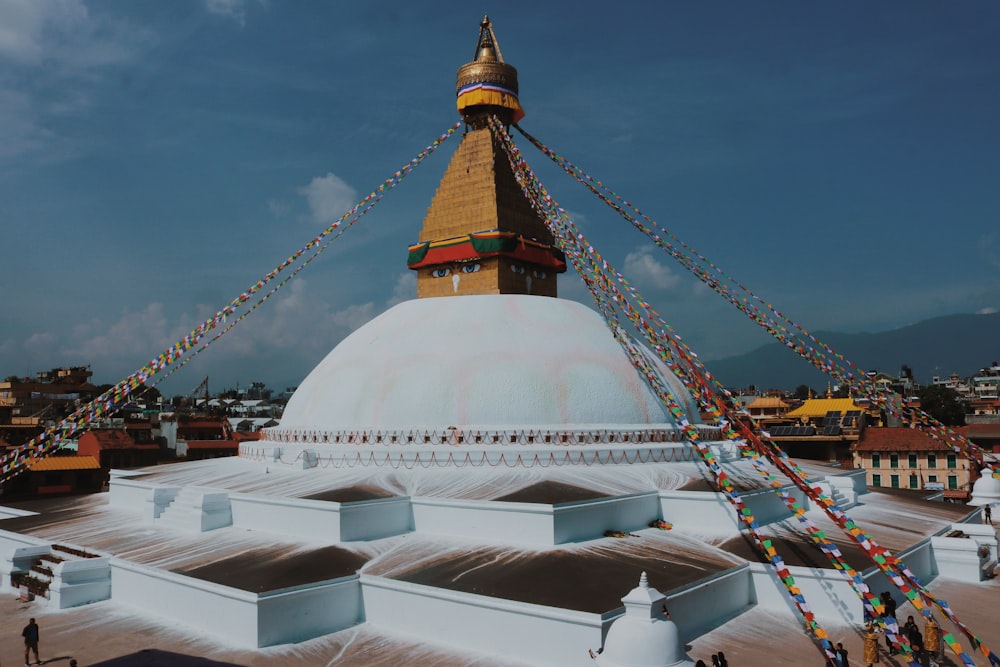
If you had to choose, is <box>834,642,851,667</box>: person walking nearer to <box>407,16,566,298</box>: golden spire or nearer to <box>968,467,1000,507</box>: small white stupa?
<box>407,16,566,298</box>: golden spire

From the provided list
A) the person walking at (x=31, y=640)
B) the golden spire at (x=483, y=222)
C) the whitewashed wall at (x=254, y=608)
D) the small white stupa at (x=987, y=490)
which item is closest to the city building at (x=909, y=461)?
the small white stupa at (x=987, y=490)

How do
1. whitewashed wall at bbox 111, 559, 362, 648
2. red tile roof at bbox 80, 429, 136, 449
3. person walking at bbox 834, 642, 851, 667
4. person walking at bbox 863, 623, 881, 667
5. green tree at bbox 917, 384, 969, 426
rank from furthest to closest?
1. green tree at bbox 917, 384, 969, 426
2. red tile roof at bbox 80, 429, 136, 449
3. whitewashed wall at bbox 111, 559, 362, 648
4. person walking at bbox 863, 623, 881, 667
5. person walking at bbox 834, 642, 851, 667

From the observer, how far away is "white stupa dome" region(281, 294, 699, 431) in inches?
522

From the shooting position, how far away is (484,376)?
13445mm

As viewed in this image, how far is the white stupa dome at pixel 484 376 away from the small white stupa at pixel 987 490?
678cm

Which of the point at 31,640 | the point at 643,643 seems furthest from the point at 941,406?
the point at 31,640

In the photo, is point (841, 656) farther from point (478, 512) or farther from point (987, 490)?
point (987, 490)

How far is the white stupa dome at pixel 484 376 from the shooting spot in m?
13.2

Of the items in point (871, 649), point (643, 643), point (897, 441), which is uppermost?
point (897, 441)

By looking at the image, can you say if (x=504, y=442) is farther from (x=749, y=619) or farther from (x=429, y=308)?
(x=749, y=619)

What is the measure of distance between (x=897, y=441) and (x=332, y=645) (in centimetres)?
2339

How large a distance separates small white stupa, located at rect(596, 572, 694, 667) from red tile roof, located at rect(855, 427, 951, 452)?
22.1 meters

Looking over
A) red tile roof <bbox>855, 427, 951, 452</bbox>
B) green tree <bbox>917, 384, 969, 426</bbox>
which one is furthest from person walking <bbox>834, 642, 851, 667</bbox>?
green tree <bbox>917, 384, 969, 426</bbox>

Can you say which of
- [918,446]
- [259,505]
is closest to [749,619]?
[259,505]
